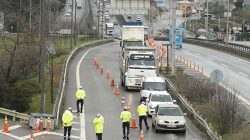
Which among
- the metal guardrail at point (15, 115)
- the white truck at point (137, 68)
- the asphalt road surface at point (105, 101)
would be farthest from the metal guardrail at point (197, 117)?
the metal guardrail at point (15, 115)

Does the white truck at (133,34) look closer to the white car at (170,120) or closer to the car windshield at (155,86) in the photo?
the car windshield at (155,86)

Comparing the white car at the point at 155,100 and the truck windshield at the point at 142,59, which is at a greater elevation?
the truck windshield at the point at 142,59

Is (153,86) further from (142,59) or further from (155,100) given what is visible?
(142,59)

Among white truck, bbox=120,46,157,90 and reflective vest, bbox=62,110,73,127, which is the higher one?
white truck, bbox=120,46,157,90

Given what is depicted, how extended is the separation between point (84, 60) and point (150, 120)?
3456cm

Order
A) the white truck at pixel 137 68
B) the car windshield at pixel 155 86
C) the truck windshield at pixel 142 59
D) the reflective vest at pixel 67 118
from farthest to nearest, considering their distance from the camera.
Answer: the truck windshield at pixel 142 59 < the white truck at pixel 137 68 < the car windshield at pixel 155 86 < the reflective vest at pixel 67 118

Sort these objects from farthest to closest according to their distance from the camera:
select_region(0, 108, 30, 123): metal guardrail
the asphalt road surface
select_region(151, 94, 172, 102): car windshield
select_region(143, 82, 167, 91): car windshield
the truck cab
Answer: select_region(143, 82, 167, 91): car windshield, the truck cab, select_region(151, 94, 172, 102): car windshield, select_region(0, 108, 30, 123): metal guardrail, the asphalt road surface

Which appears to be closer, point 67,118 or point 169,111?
point 67,118

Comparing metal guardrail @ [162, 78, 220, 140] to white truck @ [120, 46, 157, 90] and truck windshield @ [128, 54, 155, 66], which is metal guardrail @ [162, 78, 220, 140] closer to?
white truck @ [120, 46, 157, 90]

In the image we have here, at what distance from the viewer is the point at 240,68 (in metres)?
61.4

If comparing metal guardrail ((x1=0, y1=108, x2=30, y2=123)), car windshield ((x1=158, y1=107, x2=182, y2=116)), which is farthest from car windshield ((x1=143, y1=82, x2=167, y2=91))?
metal guardrail ((x1=0, y1=108, x2=30, y2=123))

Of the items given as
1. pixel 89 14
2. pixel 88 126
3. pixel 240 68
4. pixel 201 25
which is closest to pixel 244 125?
pixel 88 126

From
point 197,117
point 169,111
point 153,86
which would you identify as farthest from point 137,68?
point 169,111

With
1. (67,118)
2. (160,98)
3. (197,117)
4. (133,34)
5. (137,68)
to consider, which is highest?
(133,34)
